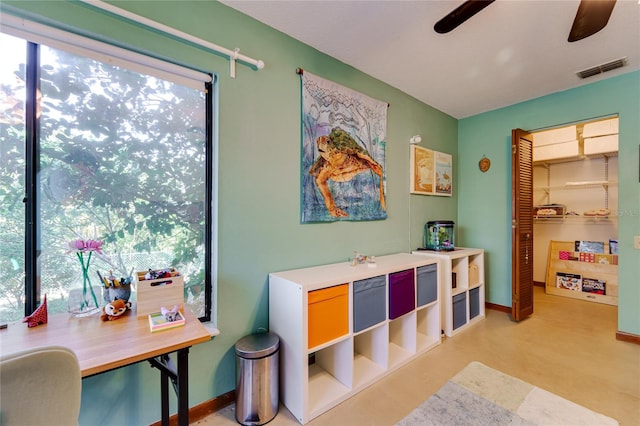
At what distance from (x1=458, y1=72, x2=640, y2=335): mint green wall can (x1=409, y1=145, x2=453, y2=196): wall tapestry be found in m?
0.40

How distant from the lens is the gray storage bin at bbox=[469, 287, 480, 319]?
3.06m

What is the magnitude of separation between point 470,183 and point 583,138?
1837 mm

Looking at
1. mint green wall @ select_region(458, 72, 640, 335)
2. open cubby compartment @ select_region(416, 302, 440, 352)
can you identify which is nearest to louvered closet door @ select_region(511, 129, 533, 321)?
mint green wall @ select_region(458, 72, 640, 335)

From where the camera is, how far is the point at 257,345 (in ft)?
5.31

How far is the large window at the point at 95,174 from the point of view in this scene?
1.24 metres

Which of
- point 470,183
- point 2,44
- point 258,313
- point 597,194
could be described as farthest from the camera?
point 597,194

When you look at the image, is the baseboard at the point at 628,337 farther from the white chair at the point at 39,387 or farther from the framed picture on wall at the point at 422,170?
the white chair at the point at 39,387

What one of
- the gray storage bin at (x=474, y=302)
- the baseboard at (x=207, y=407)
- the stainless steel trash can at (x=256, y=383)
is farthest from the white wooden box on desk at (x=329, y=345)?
the gray storage bin at (x=474, y=302)

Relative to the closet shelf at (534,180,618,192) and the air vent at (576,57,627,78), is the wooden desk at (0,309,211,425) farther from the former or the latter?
the closet shelf at (534,180,618,192)

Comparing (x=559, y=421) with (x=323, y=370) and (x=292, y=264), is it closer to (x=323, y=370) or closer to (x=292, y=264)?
(x=323, y=370)

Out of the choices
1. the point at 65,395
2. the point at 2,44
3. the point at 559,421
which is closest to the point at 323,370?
the point at 559,421

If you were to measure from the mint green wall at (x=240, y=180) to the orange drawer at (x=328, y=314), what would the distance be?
0.43 m

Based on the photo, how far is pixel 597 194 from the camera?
3.90m

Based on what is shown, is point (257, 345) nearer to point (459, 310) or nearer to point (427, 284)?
point (427, 284)
